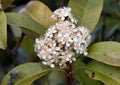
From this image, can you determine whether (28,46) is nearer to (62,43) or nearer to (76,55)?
(76,55)

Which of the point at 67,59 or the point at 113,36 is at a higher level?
the point at 67,59

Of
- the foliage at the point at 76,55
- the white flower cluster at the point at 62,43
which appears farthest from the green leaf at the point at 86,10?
the white flower cluster at the point at 62,43

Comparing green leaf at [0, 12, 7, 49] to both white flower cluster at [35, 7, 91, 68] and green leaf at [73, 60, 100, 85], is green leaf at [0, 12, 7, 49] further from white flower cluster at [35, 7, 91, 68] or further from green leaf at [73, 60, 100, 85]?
green leaf at [73, 60, 100, 85]

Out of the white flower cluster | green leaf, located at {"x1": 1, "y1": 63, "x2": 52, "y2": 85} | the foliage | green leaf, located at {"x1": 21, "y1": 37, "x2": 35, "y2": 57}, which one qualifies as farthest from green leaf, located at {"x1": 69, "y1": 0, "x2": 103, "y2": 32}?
green leaf, located at {"x1": 21, "y1": 37, "x2": 35, "y2": 57}

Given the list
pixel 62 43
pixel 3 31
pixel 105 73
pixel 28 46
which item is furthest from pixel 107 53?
pixel 28 46

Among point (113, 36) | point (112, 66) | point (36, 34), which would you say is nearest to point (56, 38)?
point (36, 34)

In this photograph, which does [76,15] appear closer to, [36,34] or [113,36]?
[36,34]
